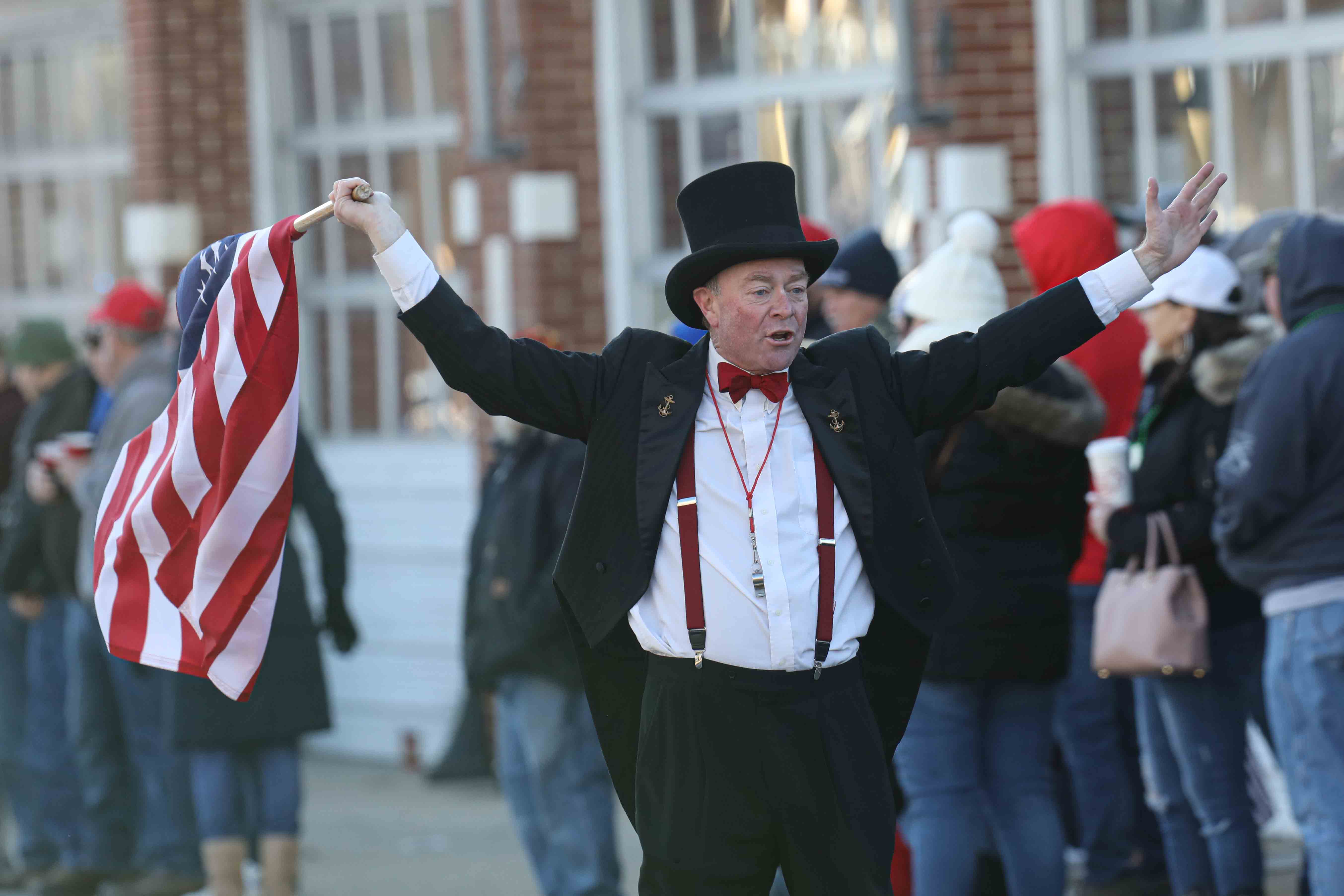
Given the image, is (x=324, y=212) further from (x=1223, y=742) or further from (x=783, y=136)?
(x=783, y=136)

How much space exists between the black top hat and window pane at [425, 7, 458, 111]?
6279mm

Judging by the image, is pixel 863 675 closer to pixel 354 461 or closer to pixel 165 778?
pixel 165 778

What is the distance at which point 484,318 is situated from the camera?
8.90m

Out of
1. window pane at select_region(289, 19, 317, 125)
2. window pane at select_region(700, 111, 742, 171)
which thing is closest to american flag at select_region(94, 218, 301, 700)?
window pane at select_region(700, 111, 742, 171)

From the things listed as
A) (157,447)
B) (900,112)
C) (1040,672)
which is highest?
(900,112)

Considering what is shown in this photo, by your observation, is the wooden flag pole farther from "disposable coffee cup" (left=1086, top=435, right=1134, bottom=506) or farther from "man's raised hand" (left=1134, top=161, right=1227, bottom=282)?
"disposable coffee cup" (left=1086, top=435, right=1134, bottom=506)

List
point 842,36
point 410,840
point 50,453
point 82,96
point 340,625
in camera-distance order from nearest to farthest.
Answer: point 340,625 → point 50,453 → point 410,840 → point 842,36 → point 82,96

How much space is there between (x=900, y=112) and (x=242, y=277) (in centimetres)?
375

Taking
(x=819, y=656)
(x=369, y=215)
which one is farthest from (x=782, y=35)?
(x=819, y=656)

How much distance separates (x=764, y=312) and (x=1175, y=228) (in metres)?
0.74

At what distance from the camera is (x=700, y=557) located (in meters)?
3.33

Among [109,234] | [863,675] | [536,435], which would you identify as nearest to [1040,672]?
[863,675]

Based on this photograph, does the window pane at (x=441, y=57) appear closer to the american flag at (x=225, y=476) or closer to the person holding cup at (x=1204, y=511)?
the person holding cup at (x=1204, y=511)

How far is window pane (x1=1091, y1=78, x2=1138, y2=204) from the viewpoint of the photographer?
277 inches
